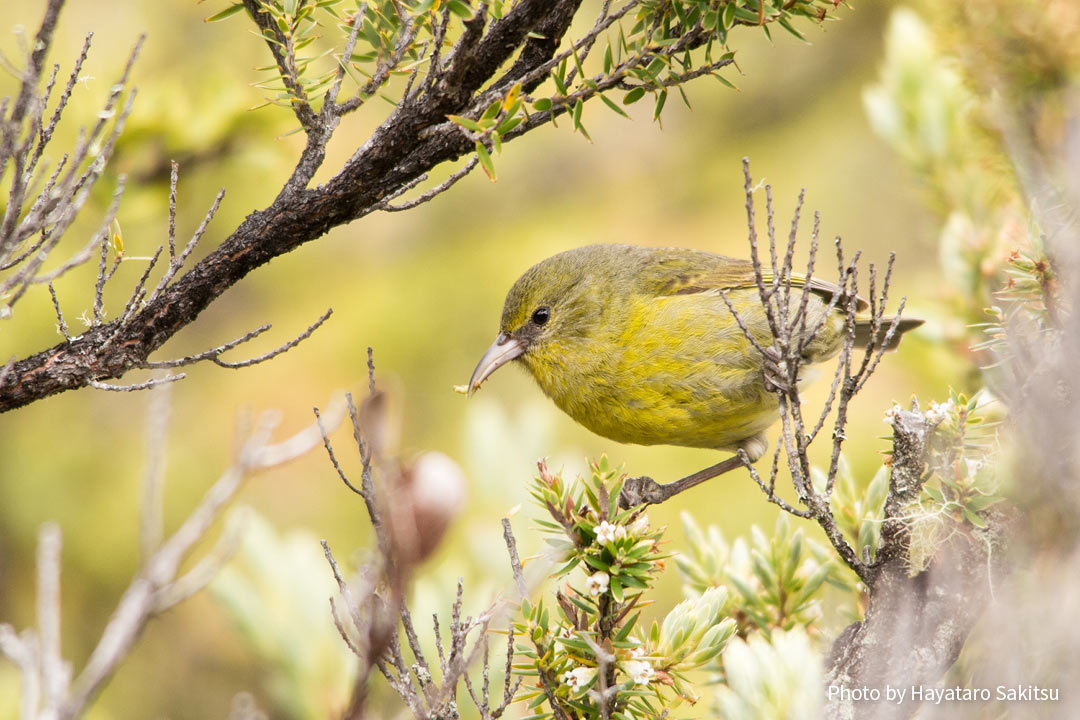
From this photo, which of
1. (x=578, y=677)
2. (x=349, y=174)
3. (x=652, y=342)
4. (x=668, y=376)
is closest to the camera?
(x=349, y=174)

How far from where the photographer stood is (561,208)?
20.4 feet

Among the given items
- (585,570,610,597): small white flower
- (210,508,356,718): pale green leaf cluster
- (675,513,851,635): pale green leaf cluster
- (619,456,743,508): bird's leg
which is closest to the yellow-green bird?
(619,456,743,508): bird's leg

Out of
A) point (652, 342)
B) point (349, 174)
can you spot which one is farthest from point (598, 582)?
point (652, 342)

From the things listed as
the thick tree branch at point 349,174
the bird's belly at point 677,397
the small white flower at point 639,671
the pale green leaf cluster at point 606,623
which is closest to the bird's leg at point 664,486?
the bird's belly at point 677,397

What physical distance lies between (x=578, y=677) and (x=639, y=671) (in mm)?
110

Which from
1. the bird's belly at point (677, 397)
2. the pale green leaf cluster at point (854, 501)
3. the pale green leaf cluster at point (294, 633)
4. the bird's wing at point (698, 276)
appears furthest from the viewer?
the bird's wing at point (698, 276)

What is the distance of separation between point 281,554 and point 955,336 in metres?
2.03

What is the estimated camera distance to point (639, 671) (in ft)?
5.80

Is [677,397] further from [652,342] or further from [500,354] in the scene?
[500,354]

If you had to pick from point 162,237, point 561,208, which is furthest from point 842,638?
point 561,208

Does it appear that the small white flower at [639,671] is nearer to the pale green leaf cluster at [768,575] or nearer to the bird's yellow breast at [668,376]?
the pale green leaf cluster at [768,575]

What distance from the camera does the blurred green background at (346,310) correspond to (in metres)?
2.95

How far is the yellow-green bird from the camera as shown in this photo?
295 cm

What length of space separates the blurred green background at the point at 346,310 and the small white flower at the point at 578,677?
28.4 inches
